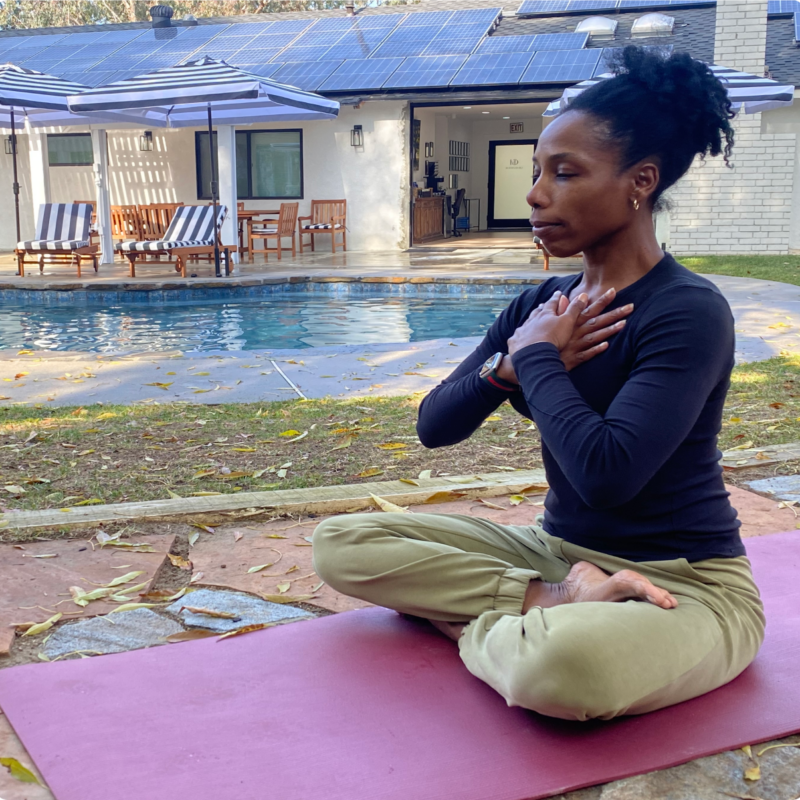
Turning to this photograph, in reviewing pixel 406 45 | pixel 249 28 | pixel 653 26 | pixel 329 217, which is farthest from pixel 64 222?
pixel 653 26

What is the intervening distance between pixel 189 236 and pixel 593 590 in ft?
33.6

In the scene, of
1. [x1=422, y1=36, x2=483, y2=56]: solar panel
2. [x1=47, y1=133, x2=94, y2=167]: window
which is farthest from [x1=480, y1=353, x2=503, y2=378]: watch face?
[x1=47, y1=133, x2=94, y2=167]: window

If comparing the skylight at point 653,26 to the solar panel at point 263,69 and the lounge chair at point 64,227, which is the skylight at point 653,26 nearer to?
the solar panel at point 263,69

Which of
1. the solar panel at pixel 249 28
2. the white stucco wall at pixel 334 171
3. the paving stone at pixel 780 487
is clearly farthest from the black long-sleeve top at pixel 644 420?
the solar panel at pixel 249 28

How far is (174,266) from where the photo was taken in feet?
42.3

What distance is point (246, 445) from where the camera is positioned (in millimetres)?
3807

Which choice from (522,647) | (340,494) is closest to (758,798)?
(522,647)

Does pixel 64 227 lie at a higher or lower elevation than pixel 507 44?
lower

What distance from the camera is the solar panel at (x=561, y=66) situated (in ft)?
44.6

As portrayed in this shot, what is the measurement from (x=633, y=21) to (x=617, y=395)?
1718 centimetres

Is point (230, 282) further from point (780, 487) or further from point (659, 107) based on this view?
point (659, 107)

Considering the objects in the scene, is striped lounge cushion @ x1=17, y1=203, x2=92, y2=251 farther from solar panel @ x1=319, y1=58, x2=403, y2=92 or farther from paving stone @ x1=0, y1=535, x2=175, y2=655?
paving stone @ x1=0, y1=535, x2=175, y2=655

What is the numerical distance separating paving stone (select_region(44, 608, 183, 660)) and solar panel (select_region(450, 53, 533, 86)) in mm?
12741

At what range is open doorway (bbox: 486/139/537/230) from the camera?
21.5 metres
